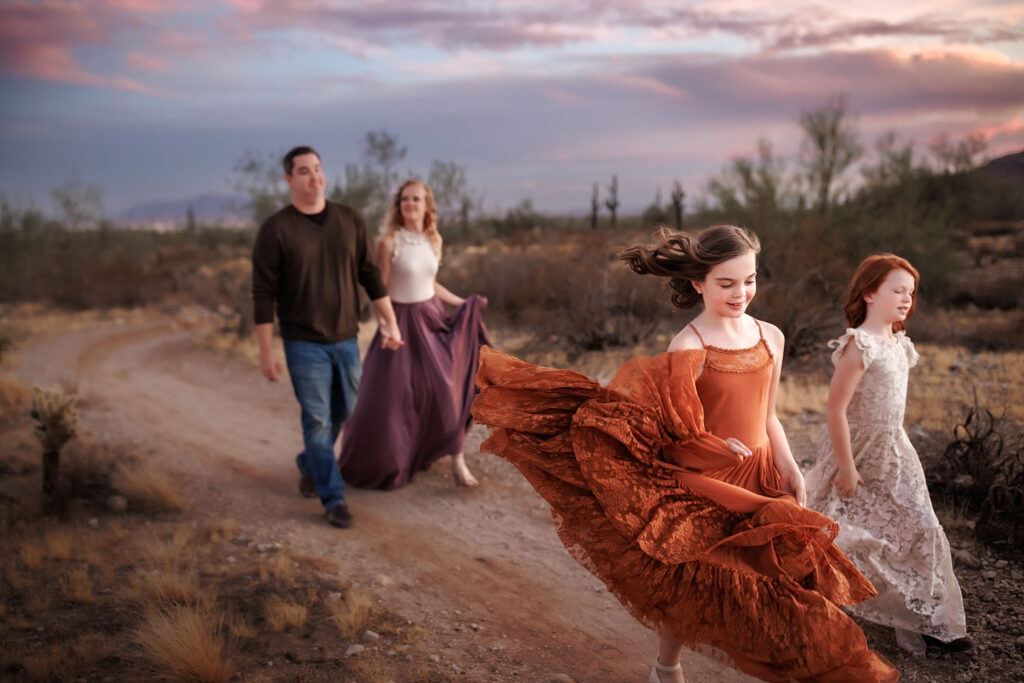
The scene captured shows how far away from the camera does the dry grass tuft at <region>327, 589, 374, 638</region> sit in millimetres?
3688

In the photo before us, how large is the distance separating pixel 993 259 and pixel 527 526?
18.7 meters

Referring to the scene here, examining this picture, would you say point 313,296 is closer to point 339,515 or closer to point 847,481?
point 339,515

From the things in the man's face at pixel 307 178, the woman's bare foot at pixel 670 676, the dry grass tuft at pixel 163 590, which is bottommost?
the dry grass tuft at pixel 163 590

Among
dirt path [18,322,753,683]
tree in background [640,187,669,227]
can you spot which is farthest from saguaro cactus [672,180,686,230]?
dirt path [18,322,753,683]

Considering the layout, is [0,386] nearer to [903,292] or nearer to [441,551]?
[441,551]

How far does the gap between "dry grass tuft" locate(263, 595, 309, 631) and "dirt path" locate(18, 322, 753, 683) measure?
17.9 inches

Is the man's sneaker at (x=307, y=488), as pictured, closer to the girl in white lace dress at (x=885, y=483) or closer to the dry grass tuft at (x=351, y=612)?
the dry grass tuft at (x=351, y=612)

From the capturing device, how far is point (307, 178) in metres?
4.88

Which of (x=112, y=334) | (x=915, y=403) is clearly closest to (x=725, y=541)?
(x=915, y=403)

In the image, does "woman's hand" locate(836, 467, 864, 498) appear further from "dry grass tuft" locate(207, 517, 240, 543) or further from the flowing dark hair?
"dry grass tuft" locate(207, 517, 240, 543)

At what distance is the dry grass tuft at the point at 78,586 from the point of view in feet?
13.3

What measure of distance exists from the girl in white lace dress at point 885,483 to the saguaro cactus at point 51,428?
5.29 meters

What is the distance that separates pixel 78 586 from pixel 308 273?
2.35m

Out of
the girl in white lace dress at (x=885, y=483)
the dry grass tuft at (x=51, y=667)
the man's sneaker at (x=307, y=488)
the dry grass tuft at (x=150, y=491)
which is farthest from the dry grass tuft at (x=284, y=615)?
the girl in white lace dress at (x=885, y=483)
